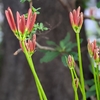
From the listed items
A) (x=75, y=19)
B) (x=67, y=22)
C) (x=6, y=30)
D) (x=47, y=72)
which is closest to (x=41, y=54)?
(x=47, y=72)

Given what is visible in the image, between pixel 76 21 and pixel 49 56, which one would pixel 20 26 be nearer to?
pixel 76 21

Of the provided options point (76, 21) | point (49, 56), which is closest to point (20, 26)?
point (76, 21)

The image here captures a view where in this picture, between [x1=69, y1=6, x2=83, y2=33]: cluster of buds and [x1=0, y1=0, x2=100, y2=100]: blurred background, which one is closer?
[x1=69, y1=6, x2=83, y2=33]: cluster of buds

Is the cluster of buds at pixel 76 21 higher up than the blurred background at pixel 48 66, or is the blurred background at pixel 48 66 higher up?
the cluster of buds at pixel 76 21

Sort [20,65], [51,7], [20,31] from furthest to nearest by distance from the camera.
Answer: [20,65] < [51,7] < [20,31]

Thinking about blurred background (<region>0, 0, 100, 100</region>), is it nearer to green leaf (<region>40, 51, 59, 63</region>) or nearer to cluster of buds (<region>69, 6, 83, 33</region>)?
green leaf (<region>40, 51, 59, 63</region>)

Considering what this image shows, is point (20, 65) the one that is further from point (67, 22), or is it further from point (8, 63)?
point (67, 22)

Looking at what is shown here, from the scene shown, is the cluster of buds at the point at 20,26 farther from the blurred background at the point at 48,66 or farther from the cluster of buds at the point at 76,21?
the blurred background at the point at 48,66

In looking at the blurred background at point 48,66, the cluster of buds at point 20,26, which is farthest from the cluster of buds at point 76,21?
the blurred background at point 48,66

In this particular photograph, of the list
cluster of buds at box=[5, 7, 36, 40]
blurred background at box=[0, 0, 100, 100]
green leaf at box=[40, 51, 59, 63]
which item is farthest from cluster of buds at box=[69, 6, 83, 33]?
blurred background at box=[0, 0, 100, 100]

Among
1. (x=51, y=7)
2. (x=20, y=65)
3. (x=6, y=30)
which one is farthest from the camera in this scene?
(x=6, y=30)

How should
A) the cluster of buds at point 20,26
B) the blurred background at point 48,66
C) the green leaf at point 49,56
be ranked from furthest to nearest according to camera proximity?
the blurred background at point 48,66
the green leaf at point 49,56
the cluster of buds at point 20,26
